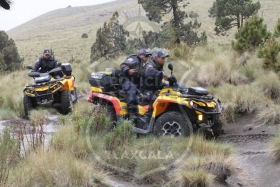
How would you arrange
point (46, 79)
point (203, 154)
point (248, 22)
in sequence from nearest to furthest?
point (203, 154)
point (46, 79)
point (248, 22)

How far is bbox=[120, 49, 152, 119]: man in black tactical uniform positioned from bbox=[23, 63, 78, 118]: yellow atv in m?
3.21

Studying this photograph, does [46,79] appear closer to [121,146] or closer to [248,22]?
[121,146]

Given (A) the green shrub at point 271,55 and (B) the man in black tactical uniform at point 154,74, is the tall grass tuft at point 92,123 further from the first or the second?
(A) the green shrub at point 271,55

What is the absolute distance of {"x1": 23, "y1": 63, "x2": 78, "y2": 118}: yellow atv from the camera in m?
10.2

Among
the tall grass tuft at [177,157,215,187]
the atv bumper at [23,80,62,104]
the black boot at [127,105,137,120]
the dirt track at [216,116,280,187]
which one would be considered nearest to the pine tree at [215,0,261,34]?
the atv bumper at [23,80,62,104]

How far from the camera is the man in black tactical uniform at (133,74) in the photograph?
7070 mm

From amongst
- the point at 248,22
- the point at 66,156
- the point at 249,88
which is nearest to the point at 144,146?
the point at 66,156

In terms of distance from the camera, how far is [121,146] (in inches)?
222

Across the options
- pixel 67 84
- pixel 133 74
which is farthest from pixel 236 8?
pixel 133 74

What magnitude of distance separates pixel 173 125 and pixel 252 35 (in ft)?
23.1

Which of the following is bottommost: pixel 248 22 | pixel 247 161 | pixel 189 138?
pixel 247 161

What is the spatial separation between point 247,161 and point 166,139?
1324mm

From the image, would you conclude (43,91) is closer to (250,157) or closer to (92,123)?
(92,123)

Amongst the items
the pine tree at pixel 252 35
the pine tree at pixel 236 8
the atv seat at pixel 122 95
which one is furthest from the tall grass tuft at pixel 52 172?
the pine tree at pixel 236 8
